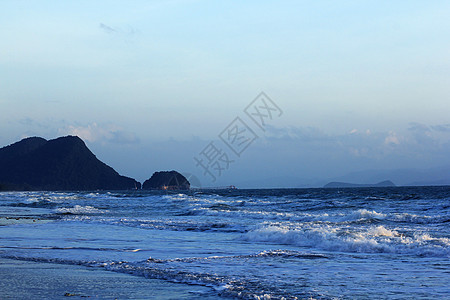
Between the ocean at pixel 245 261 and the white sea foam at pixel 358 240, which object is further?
the white sea foam at pixel 358 240

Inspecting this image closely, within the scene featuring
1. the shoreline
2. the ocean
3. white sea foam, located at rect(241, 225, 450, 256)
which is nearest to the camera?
the shoreline

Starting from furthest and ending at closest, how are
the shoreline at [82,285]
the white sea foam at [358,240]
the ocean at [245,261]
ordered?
1. the white sea foam at [358,240]
2. the ocean at [245,261]
3. the shoreline at [82,285]

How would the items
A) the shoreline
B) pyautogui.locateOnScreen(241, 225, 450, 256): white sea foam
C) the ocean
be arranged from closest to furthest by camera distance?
the shoreline
the ocean
pyautogui.locateOnScreen(241, 225, 450, 256): white sea foam

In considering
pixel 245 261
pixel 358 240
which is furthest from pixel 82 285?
pixel 358 240

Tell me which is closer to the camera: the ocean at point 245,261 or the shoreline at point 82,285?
the shoreline at point 82,285

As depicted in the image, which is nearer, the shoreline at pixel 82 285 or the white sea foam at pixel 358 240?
the shoreline at pixel 82 285

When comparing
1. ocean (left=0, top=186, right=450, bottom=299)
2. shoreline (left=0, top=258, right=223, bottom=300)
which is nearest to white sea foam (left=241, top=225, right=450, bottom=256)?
ocean (left=0, top=186, right=450, bottom=299)

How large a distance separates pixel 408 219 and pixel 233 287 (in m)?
20.2

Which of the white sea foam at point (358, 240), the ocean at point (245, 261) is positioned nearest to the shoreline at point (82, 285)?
the ocean at point (245, 261)

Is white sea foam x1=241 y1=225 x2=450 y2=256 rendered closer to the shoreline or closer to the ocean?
the ocean

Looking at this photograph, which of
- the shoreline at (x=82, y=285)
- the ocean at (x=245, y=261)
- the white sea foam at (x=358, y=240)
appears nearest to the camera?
the shoreline at (x=82, y=285)

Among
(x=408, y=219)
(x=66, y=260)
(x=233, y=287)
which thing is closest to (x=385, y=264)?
(x=233, y=287)

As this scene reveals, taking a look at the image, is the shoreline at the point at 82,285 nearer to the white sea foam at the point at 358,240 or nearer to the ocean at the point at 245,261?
the ocean at the point at 245,261

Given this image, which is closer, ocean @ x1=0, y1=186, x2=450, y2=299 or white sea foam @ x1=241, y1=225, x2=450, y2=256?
ocean @ x1=0, y1=186, x2=450, y2=299
